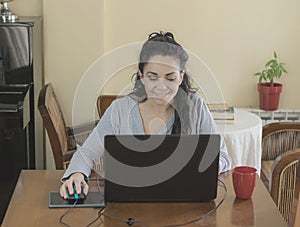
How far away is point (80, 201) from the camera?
212 centimetres

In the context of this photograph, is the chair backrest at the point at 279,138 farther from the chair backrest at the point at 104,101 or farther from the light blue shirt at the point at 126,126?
the light blue shirt at the point at 126,126

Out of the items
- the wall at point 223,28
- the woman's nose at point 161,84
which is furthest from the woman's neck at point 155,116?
the wall at point 223,28

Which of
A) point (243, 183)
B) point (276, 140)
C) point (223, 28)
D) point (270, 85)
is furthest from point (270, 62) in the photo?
point (243, 183)

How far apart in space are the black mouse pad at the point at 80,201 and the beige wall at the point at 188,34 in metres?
1.85

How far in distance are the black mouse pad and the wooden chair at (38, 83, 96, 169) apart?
1.09 meters

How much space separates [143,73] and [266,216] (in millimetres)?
810

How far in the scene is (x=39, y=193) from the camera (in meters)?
2.19

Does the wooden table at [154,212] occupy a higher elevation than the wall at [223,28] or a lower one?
lower

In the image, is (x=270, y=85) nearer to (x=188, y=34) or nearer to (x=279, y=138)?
(x=279, y=138)

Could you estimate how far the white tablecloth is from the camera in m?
3.29

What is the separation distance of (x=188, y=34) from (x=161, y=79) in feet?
5.56

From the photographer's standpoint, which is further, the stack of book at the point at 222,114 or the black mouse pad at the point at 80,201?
the stack of book at the point at 222,114

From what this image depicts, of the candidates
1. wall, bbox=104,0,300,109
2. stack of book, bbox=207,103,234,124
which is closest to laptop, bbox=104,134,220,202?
stack of book, bbox=207,103,234,124

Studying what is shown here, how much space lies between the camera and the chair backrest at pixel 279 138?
3.56 meters
